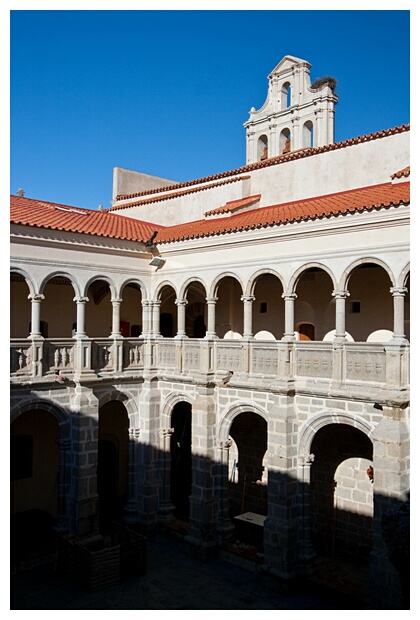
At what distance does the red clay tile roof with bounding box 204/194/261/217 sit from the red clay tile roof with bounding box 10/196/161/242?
2194 millimetres

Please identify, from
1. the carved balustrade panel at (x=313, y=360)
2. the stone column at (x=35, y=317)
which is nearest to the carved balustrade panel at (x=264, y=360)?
the carved balustrade panel at (x=313, y=360)

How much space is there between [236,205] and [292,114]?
5.90m

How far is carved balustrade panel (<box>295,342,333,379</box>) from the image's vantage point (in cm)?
1269

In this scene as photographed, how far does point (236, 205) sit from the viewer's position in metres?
18.0

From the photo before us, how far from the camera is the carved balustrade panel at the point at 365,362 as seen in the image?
11.7 meters

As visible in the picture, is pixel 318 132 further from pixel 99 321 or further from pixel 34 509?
pixel 34 509

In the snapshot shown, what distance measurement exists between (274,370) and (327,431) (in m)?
3.03

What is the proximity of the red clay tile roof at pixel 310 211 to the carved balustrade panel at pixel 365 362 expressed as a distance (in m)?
2.94

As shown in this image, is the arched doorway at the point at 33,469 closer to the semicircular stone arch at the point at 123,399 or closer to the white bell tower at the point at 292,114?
the semicircular stone arch at the point at 123,399

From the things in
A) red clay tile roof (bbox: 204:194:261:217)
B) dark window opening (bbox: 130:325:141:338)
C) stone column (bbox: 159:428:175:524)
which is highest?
red clay tile roof (bbox: 204:194:261:217)

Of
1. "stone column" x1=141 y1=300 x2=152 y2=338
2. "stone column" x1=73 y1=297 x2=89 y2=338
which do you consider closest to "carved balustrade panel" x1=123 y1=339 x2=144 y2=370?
"stone column" x1=141 y1=300 x2=152 y2=338

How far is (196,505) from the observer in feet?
49.4

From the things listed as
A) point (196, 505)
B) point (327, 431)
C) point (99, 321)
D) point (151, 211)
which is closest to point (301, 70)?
point (151, 211)

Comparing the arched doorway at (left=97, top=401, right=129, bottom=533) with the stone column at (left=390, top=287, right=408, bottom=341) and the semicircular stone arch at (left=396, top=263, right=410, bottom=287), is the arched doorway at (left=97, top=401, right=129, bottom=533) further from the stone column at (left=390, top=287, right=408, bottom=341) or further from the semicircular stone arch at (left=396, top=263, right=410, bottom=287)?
the semicircular stone arch at (left=396, top=263, right=410, bottom=287)
